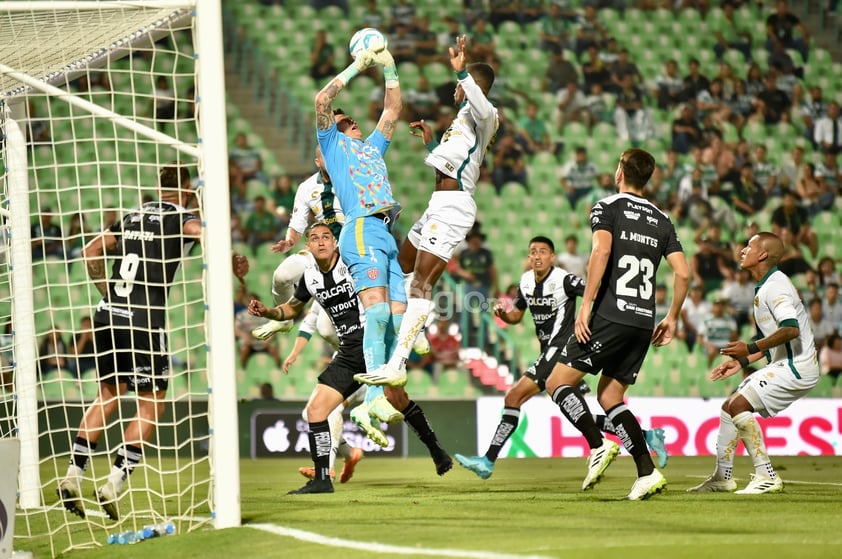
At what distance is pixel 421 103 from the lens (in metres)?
18.3

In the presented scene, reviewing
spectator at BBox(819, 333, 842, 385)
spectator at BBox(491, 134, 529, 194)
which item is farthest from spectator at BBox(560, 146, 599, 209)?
spectator at BBox(819, 333, 842, 385)

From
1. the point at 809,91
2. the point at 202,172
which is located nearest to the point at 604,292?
the point at 202,172

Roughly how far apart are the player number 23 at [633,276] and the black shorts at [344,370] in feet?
7.64

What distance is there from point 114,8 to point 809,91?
1560cm

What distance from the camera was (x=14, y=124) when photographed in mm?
8258

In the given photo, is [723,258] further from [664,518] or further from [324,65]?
[664,518]

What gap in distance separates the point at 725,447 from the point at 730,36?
42.3ft

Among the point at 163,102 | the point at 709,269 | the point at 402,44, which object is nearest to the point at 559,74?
the point at 402,44

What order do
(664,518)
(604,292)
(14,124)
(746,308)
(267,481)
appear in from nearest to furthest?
1. (664,518)
2. (604,292)
3. (14,124)
4. (267,481)
5. (746,308)

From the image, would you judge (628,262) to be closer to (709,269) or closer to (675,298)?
(675,298)

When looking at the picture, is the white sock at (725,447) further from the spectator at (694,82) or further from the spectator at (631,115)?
the spectator at (694,82)

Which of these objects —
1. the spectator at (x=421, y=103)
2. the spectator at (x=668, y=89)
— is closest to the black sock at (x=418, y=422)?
the spectator at (x=421, y=103)

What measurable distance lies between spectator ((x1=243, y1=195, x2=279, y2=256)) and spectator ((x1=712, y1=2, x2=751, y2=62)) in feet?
27.3

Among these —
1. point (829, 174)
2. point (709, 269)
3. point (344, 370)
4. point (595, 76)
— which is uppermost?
point (595, 76)
